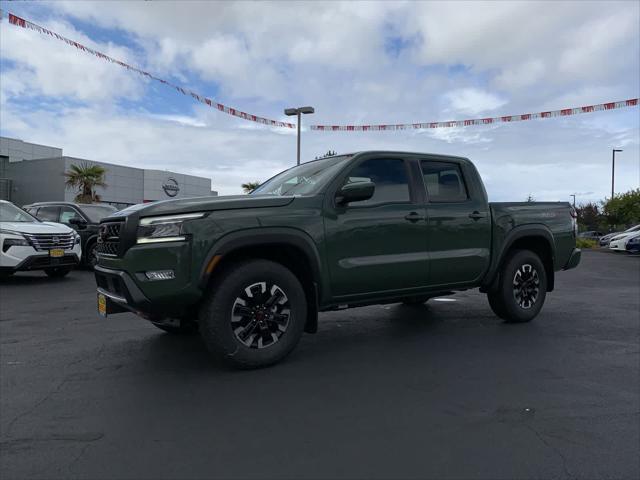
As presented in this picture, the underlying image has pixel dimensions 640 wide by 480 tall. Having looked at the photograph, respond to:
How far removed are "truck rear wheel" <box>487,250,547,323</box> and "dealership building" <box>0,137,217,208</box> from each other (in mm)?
34013

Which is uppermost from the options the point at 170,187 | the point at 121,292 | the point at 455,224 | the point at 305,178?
the point at 170,187

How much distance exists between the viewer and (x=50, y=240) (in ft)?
30.5

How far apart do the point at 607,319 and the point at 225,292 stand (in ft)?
17.0

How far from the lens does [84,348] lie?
464 centimetres

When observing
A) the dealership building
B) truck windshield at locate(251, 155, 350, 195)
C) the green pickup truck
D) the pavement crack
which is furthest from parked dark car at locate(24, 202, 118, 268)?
the dealership building

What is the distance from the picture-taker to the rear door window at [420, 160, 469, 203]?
197 inches

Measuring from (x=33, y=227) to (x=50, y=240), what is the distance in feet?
1.34

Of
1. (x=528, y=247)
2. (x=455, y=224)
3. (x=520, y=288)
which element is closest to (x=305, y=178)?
(x=455, y=224)

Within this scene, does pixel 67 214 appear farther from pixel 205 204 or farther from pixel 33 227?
pixel 205 204

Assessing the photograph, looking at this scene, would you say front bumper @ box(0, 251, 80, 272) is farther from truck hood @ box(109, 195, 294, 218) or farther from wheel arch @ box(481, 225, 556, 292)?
wheel arch @ box(481, 225, 556, 292)

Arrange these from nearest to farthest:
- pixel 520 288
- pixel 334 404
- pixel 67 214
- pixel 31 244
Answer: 1. pixel 334 404
2. pixel 520 288
3. pixel 31 244
4. pixel 67 214

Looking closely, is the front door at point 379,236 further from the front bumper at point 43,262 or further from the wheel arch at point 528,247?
the front bumper at point 43,262

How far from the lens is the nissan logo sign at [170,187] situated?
161 ft

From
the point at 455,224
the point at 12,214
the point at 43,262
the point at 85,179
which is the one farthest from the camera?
the point at 85,179
